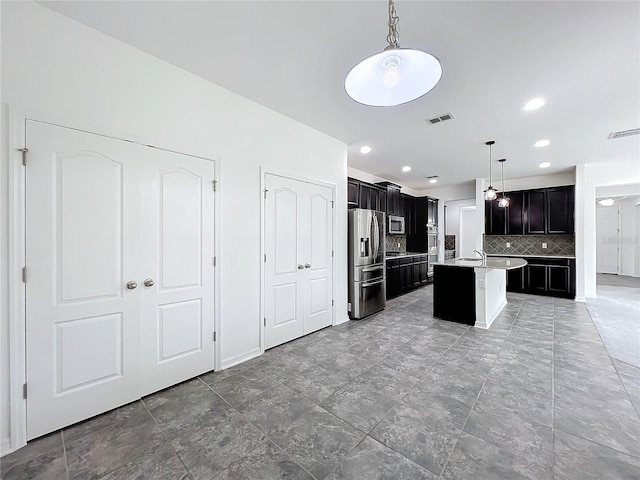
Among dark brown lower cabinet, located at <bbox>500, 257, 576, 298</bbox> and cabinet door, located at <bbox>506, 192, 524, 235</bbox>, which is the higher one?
cabinet door, located at <bbox>506, 192, 524, 235</bbox>

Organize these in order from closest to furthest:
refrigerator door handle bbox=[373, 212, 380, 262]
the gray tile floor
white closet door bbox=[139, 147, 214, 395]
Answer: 1. the gray tile floor
2. white closet door bbox=[139, 147, 214, 395]
3. refrigerator door handle bbox=[373, 212, 380, 262]

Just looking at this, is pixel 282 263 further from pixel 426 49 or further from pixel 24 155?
pixel 426 49

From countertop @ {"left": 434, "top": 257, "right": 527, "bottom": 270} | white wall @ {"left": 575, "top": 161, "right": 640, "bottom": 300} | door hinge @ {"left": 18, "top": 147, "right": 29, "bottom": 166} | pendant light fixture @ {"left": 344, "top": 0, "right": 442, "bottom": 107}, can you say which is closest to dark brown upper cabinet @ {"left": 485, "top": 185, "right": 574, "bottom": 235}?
white wall @ {"left": 575, "top": 161, "right": 640, "bottom": 300}

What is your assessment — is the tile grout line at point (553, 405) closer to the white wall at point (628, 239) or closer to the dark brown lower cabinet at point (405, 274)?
the dark brown lower cabinet at point (405, 274)

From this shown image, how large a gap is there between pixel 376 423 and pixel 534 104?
365 centimetres

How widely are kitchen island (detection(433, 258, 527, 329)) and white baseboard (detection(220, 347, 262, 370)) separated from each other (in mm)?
2995

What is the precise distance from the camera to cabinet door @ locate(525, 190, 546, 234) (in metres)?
6.23

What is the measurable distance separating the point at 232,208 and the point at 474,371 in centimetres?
293

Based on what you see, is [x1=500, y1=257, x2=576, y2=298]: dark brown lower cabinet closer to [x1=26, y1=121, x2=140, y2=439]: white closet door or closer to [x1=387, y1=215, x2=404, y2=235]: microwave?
[x1=387, y1=215, x2=404, y2=235]: microwave

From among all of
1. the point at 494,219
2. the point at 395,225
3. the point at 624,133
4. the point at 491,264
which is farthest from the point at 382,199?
the point at 624,133

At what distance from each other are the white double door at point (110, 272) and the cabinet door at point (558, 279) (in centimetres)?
695

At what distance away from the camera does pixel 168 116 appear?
2.35 m

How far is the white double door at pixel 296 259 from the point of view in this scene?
3.19 metres

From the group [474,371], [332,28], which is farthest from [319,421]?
[332,28]
